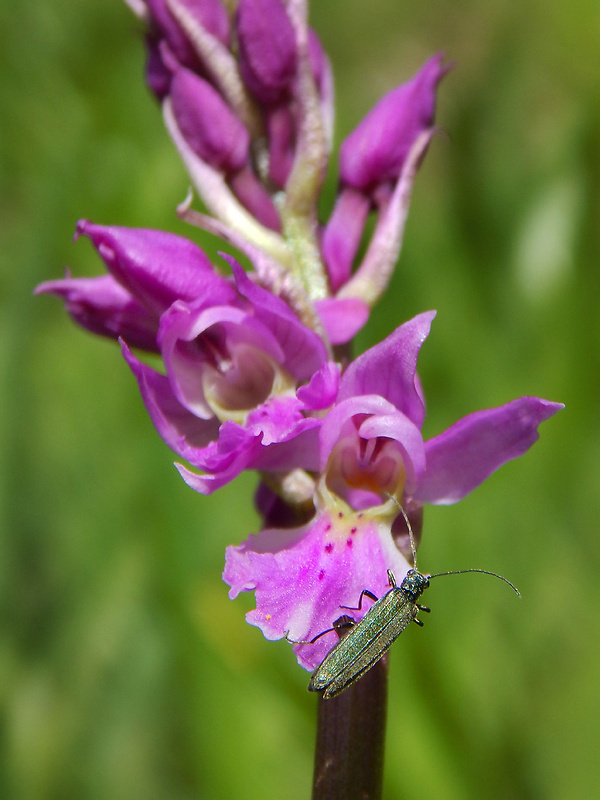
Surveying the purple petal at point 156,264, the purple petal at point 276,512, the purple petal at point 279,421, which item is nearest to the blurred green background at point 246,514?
the purple petal at point 276,512

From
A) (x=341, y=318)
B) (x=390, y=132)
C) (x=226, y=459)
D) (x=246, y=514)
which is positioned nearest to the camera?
(x=226, y=459)

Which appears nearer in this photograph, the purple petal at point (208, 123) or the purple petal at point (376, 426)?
the purple petal at point (376, 426)

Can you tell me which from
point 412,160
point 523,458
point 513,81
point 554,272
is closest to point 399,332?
point 412,160

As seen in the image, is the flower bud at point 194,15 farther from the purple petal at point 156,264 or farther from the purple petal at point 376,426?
the purple petal at point 376,426

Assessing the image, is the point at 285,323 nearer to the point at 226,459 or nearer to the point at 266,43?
the point at 226,459

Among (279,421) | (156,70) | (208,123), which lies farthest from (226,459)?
(156,70)

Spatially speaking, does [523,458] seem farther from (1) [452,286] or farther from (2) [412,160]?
(2) [412,160]

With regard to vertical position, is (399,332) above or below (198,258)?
below
